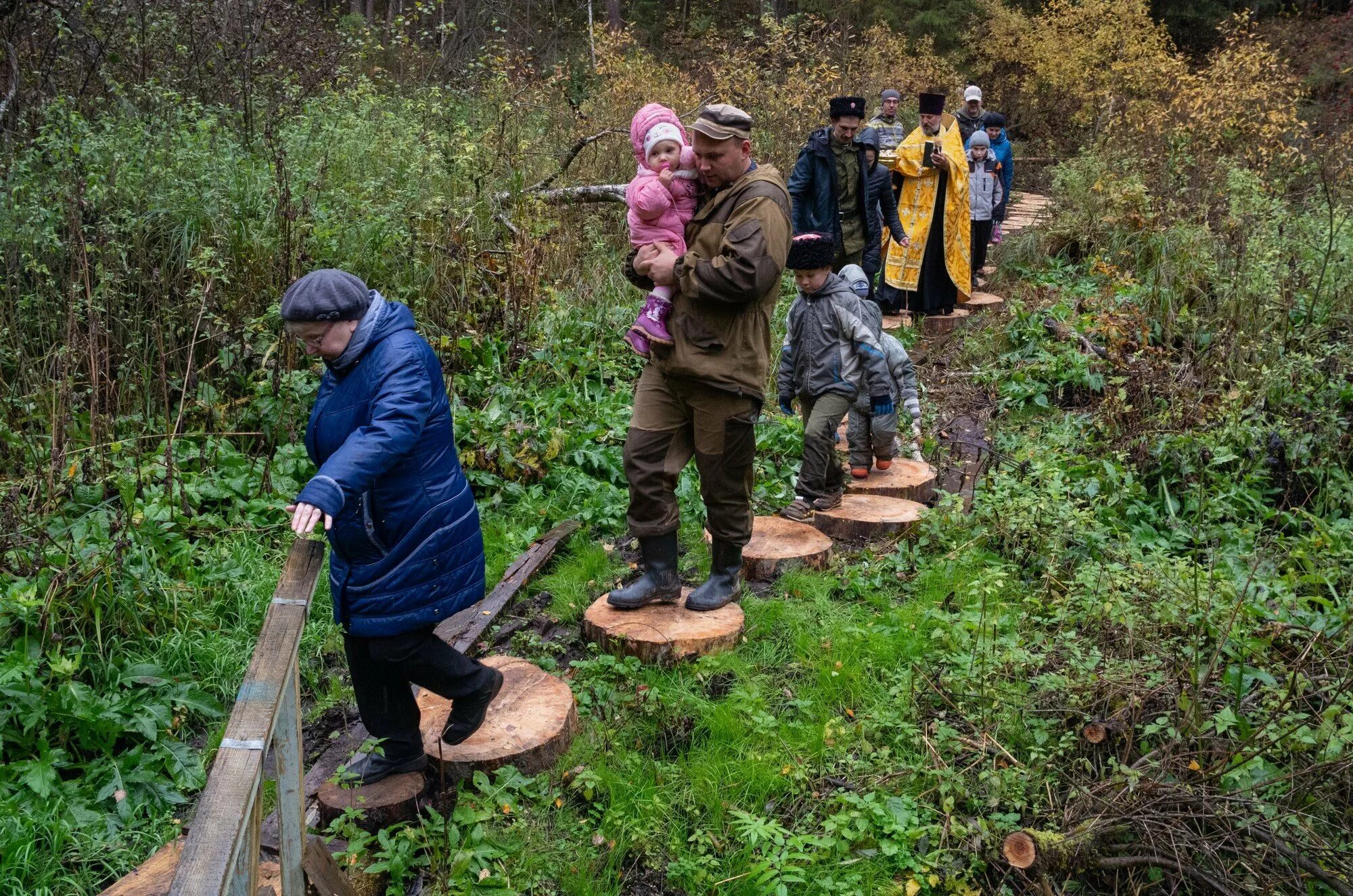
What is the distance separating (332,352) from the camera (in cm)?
323

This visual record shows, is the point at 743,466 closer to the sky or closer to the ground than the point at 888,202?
closer to the ground

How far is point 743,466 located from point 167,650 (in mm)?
2639

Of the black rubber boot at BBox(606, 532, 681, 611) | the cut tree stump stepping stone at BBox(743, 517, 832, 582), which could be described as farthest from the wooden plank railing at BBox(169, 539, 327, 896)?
the cut tree stump stepping stone at BBox(743, 517, 832, 582)

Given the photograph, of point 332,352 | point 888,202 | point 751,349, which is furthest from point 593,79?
point 332,352

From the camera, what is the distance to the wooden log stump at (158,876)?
3.21 meters

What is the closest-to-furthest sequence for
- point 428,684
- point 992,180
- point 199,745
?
point 428,684
point 199,745
point 992,180

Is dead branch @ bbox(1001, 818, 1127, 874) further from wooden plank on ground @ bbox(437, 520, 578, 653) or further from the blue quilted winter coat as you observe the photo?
wooden plank on ground @ bbox(437, 520, 578, 653)

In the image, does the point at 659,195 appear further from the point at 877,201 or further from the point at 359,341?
the point at 877,201

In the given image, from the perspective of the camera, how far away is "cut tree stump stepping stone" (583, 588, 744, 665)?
445 centimetres

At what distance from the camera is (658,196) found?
423cm

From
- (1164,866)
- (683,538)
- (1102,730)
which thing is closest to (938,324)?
(683,538)

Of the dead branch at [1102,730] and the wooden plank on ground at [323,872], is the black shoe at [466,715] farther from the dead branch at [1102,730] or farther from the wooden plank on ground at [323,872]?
the dead branch at [1102,730]

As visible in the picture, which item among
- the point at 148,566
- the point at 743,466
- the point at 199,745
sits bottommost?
the point at 199,745

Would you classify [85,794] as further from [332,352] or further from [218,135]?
[218,135]
